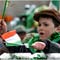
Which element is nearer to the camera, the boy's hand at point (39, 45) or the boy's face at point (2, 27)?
the boy's hand at point (39, 45)

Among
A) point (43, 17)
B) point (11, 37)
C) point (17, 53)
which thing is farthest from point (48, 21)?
point (17, 53)

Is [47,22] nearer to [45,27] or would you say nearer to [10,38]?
[45,27]

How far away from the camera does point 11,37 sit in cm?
189

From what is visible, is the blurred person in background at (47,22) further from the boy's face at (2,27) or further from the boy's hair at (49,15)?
the boy's face at (2,27)

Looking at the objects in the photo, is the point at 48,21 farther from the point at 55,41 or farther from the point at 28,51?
the point at 28,51

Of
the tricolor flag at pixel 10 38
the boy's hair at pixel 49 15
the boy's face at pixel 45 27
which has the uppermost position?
the boy's hair at pixel 49 15

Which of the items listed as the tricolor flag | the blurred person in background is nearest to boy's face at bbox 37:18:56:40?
the blurred person in background

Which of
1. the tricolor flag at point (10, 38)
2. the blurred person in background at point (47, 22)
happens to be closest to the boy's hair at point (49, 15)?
the blurred person in background at point (47, 22)

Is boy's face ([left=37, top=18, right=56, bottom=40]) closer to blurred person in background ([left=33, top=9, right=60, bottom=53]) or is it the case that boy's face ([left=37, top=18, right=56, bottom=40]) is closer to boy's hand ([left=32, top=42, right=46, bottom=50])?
blurred person in background ([left=33, top=9, right=60, bottom=53])

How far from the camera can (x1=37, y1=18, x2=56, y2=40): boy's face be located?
→ 1.94 meters

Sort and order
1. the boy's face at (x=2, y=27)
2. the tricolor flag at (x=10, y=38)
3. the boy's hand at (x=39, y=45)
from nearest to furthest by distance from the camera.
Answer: the boy's hand at (x=39, y=45) < the tricolor flag at (x=10, y=38) < the boy's face at (x=2, y=27)

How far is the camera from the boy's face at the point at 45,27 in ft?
6.36

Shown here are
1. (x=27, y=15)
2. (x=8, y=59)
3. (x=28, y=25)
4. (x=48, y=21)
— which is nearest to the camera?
(x=8, y=59)

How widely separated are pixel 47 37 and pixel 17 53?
0.27 m
